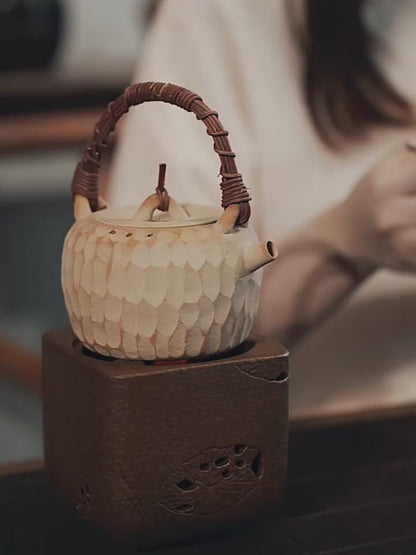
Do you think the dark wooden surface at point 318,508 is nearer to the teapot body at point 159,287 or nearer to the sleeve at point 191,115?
the teapot body at point 159,287

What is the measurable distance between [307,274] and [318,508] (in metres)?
0.36

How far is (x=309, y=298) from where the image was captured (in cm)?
135

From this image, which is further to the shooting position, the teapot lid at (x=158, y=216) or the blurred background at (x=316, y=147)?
the blurred background at (x=316, y=147)

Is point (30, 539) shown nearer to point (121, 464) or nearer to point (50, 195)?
point (121, 464)

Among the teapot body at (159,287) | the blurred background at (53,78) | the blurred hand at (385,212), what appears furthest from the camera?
the blurred background at (53,78)

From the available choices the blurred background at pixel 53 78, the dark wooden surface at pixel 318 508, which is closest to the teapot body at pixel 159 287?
the dark wooden surface at pixel 318 508

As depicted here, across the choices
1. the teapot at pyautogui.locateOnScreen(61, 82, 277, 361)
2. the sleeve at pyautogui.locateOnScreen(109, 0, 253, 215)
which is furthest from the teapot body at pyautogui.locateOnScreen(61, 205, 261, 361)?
the sleeve at pyautogui.locateOnScreen(109, 0, 253, 215)

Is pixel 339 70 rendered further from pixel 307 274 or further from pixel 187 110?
pixel 187 110

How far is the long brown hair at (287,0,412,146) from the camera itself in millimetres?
1340

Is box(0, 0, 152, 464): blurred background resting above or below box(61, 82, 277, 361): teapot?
above

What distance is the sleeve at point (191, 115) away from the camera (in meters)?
1.30

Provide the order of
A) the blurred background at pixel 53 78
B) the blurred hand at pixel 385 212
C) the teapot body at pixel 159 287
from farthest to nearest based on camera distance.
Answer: the blurred background at pixel 53 78 → the blurred hand at pixel 385 212 → the teapot body at pixel 159 287

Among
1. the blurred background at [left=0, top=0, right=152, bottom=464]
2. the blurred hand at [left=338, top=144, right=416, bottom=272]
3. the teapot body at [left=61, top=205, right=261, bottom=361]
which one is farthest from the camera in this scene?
the blurred background at [left=0, top=0, right=152, bottom=464]

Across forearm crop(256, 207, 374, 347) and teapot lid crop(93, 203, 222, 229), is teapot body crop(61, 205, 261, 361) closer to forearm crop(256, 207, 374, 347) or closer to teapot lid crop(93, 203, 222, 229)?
teapot lid crop(93, 203, 222, 229)
